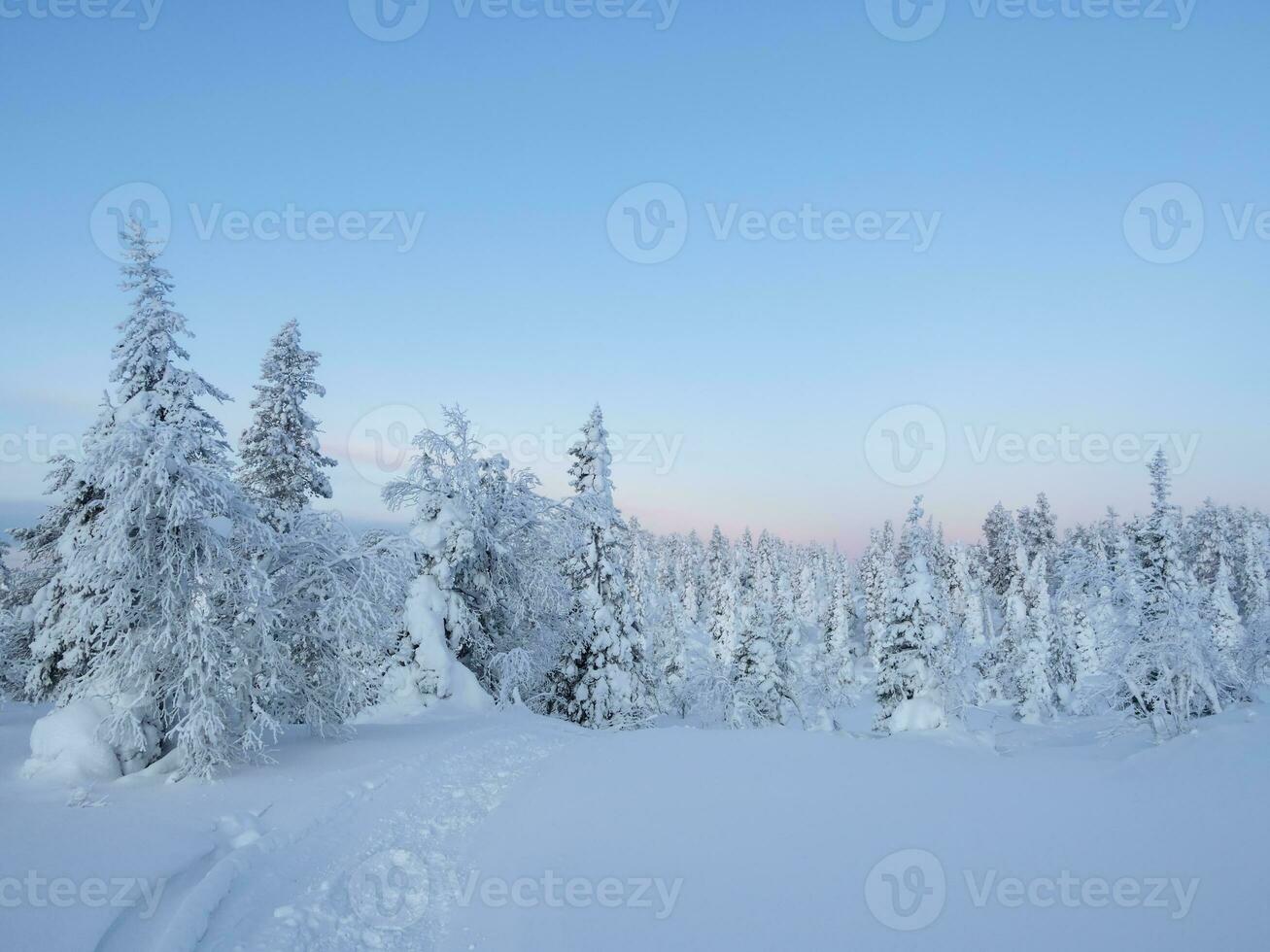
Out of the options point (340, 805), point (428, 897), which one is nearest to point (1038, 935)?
point (428, 897)

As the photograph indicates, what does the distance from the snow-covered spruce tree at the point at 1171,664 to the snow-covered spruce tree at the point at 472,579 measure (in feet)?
59.7

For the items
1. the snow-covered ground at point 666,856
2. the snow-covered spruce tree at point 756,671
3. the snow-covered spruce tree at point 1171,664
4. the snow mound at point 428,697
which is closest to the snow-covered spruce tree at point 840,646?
the snow-covered spruce tree at point 756,671

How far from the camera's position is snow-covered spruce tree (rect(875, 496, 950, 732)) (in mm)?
26531

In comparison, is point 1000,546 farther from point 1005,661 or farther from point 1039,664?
point 1039,664

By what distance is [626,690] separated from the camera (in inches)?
885

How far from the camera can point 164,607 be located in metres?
9.48

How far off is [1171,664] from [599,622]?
18.1m

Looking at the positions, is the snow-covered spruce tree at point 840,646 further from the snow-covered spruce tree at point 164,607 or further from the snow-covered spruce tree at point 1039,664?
the snow-covered spruce tree at point 164,607

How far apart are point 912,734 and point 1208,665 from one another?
501 inches

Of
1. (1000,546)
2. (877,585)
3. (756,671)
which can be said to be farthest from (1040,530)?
(756,671)

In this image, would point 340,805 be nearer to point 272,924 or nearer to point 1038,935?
point 272,924
